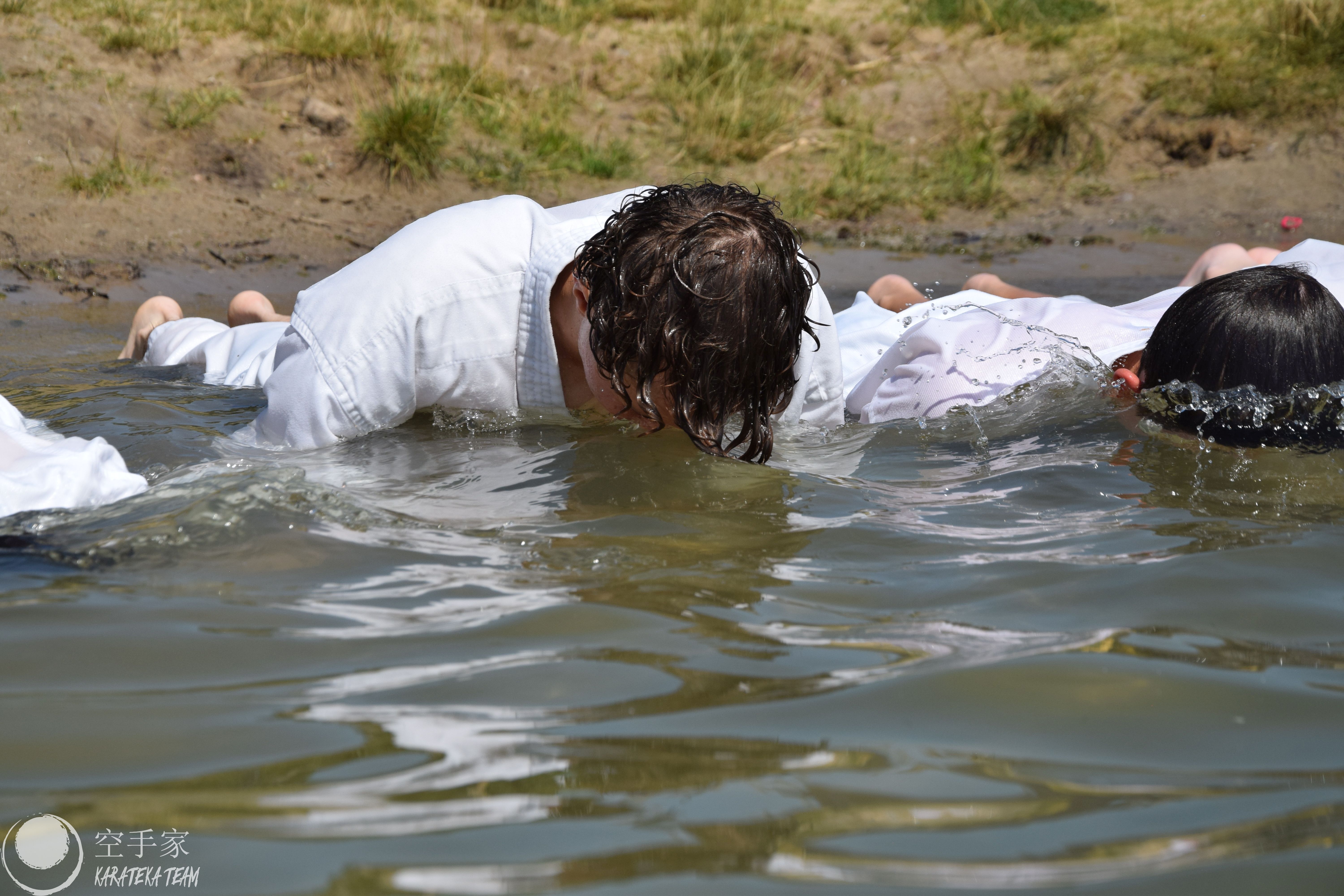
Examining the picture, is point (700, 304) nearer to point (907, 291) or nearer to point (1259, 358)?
point (1259, 358)

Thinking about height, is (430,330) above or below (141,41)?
below

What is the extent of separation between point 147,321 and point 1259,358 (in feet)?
11.2

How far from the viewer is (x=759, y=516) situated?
2492mm

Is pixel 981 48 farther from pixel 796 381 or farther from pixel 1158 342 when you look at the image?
pixel 796 381

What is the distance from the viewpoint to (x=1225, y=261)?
4.36 metres

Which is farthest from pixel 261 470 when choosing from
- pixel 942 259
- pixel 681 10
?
pixel 681 10

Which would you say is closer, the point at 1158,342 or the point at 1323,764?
the point at 1323,764

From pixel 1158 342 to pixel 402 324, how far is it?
74.2 inches

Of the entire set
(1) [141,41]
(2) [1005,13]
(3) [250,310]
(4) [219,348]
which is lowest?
(4) [219,348]

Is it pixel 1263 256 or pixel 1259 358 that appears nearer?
pixel 1259 358

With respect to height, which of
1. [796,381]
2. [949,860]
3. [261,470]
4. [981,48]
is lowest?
[949,860]

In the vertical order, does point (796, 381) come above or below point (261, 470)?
above

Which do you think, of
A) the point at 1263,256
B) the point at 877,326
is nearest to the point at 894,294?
the point at 877,326

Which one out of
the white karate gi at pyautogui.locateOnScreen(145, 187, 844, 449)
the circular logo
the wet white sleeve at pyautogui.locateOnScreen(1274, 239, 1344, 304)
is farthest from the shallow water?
the wet white sleeve at pyautogui.locateOnScreen(1274, 239, 1344, 304)
